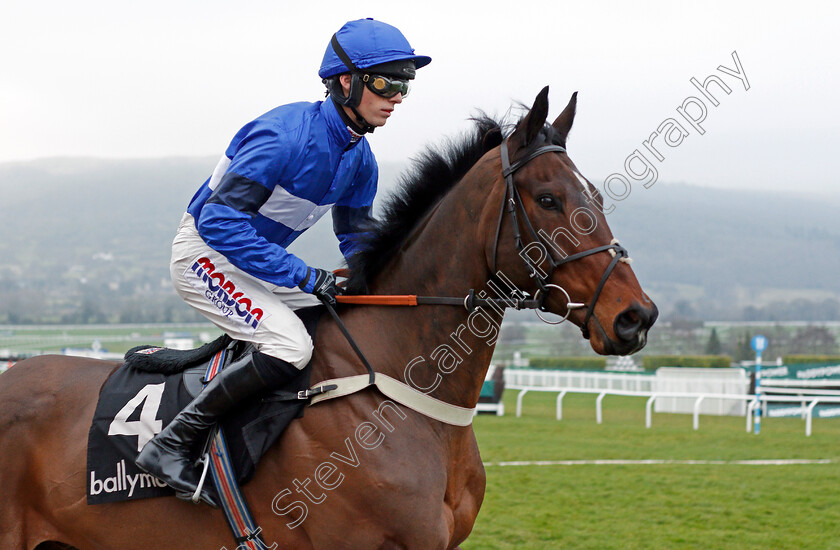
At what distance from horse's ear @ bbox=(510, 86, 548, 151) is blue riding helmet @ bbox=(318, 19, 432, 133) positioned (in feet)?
1.67

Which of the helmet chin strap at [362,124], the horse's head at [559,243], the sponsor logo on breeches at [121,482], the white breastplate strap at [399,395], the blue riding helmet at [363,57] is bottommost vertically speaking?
the sponsor logo on breeches at [121,482]

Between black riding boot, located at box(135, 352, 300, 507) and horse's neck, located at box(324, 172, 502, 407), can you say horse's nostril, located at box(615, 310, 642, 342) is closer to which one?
horse's neck, located at box(324, 172, 502, 407)

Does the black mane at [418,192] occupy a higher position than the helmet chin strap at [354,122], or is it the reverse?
the helmet chin strap at [354,122]

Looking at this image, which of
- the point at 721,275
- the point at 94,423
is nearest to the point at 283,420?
the point at 94,423

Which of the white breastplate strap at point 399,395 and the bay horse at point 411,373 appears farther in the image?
the white breastplate strap at point 399,395

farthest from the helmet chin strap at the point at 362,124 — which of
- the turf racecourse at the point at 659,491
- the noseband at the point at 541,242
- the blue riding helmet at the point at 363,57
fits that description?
the turf racecourse at the point at 659,491

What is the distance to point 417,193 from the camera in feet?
9.39

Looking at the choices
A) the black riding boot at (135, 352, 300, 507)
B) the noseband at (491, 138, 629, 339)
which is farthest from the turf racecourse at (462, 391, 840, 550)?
the noseband at (491, 138, 629, 339)

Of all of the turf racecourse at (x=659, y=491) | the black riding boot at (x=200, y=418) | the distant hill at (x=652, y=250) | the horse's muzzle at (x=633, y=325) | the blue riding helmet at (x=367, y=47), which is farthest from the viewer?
the distant hill at (x=652, y=250)

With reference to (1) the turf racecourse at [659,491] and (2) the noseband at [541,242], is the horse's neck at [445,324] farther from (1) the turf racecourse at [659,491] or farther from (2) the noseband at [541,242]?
(1) the turf racecourse at [659,491]

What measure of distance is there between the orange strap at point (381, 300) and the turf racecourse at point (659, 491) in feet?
10.9

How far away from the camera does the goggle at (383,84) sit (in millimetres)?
2775

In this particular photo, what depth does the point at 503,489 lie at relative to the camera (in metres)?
7.45

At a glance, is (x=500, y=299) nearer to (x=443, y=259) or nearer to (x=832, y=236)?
(x=443, y=259)
